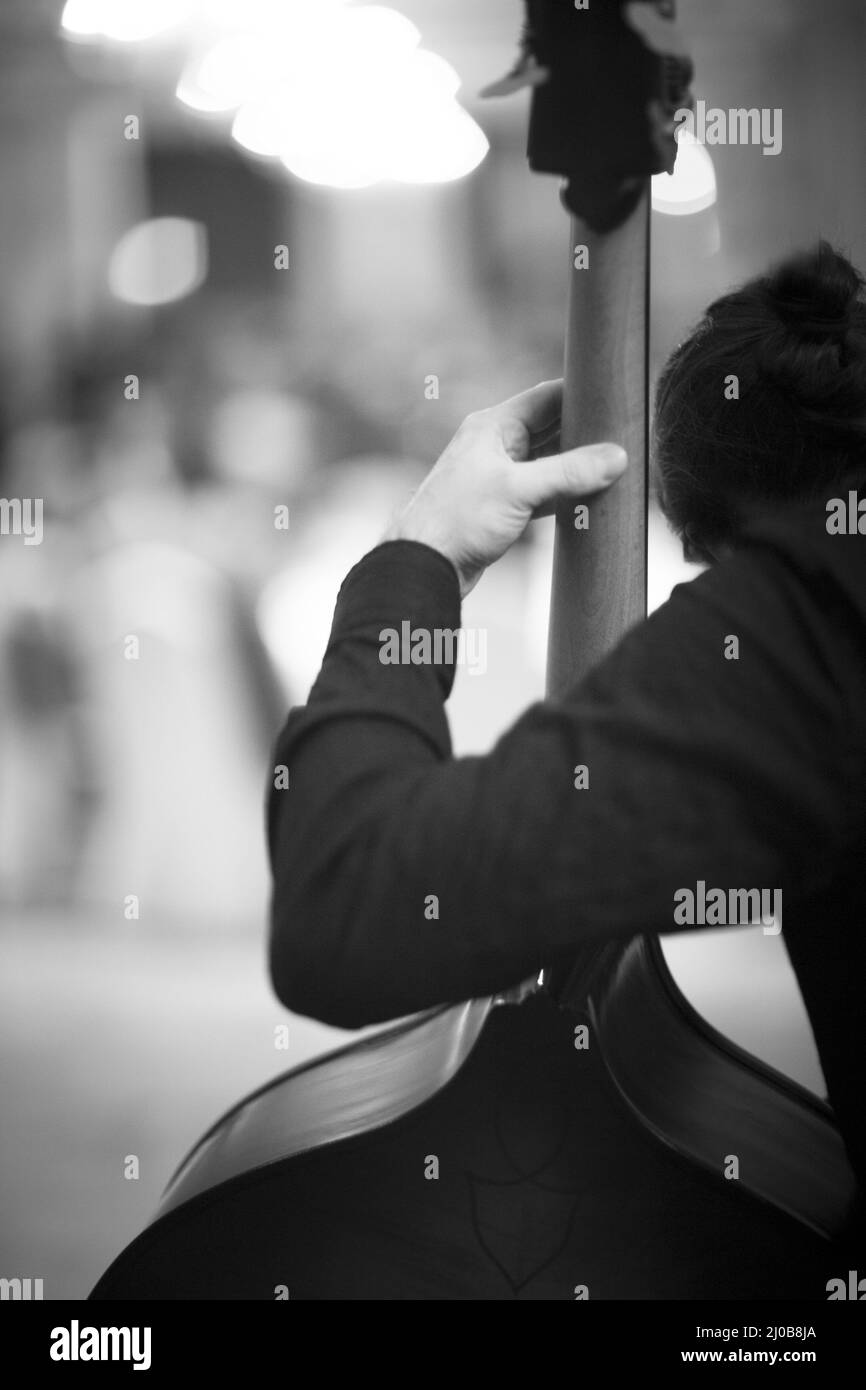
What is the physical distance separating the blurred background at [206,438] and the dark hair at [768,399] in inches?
25.1

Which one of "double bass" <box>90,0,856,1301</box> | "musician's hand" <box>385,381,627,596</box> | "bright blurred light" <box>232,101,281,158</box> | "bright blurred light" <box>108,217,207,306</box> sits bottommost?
"double bass" <box>90,0,856,1301</box>

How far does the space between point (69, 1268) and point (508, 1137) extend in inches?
33.2

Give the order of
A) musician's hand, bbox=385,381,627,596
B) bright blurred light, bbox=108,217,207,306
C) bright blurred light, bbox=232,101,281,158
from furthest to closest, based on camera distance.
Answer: bright blurred light, bbox=108,217,207,306, bright blurred light, bbox=232,101,281,158, musician's hand, bbox=385,381,627,596

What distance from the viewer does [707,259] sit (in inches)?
51.0

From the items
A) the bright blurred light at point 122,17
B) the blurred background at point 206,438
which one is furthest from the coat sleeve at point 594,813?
the bright blurred light at point 122,17

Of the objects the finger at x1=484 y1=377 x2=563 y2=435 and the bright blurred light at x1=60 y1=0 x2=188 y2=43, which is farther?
the bright blurred light at x1=60 y1=0 x2=188 y2=43

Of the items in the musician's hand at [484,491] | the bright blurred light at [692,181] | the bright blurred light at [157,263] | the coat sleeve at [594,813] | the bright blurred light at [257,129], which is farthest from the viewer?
the bright blurred light at [157,263]

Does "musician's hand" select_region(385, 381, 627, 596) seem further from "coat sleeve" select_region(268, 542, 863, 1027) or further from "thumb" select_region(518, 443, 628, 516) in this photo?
"coat sleeve" select_region(268, 542, 863, 1027)

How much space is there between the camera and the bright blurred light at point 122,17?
1.32 metres

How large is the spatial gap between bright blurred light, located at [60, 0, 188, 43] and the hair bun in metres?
1.02

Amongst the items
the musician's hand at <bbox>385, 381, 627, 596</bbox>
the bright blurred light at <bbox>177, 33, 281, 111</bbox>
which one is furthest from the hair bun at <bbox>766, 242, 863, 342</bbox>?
the bright blurred light at <bbox>177, 33, 281, 111</bbox>

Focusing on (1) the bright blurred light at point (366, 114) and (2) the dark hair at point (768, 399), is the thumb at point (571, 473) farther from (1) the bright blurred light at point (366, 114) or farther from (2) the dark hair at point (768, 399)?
(1) the bright blurred light at point (366, 114)

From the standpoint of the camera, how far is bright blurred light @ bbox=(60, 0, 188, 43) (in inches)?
52.0
